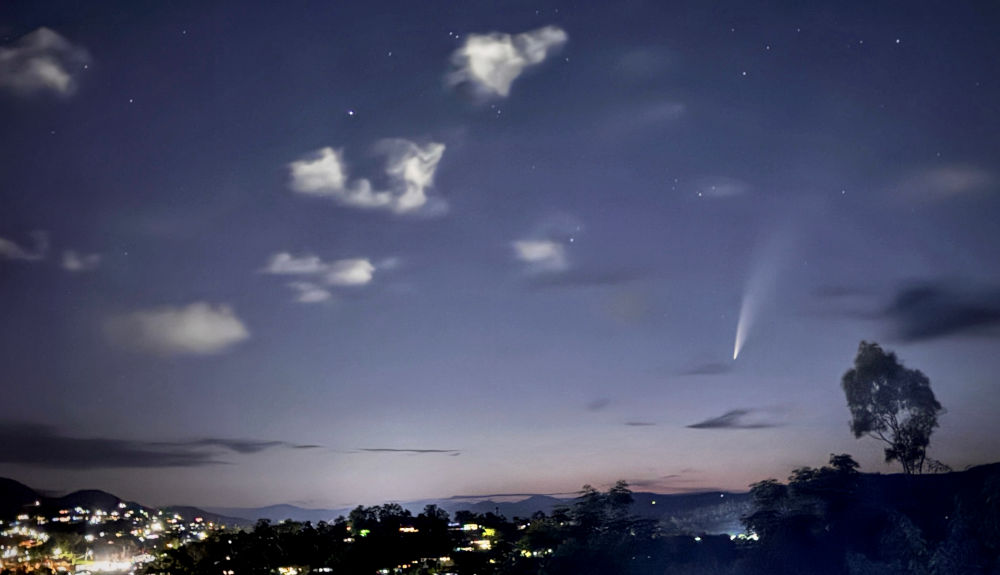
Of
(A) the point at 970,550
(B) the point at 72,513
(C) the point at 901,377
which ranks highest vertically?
(C) the point at 901,377

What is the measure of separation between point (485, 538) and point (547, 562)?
898 inches

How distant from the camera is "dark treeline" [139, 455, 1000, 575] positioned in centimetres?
5681

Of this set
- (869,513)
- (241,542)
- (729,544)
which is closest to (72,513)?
(241,542)

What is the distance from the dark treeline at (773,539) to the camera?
5681 cm

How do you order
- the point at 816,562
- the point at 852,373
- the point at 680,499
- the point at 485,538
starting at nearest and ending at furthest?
the point at 816,562
the point at 852,373
the point at 485,538
the point at 680,499

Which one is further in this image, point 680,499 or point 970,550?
point 680,499

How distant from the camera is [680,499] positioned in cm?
16512

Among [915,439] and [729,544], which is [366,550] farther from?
[915,439]

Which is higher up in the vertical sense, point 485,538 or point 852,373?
point 852,373

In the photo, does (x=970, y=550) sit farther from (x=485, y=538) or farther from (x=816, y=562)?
(x=485, y=538)

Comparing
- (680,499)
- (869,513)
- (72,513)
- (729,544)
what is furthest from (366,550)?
(72,513)

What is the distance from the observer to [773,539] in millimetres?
66125

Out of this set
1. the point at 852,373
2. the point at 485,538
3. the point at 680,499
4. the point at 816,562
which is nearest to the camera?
the point at 816,562

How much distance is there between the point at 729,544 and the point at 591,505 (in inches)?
604
